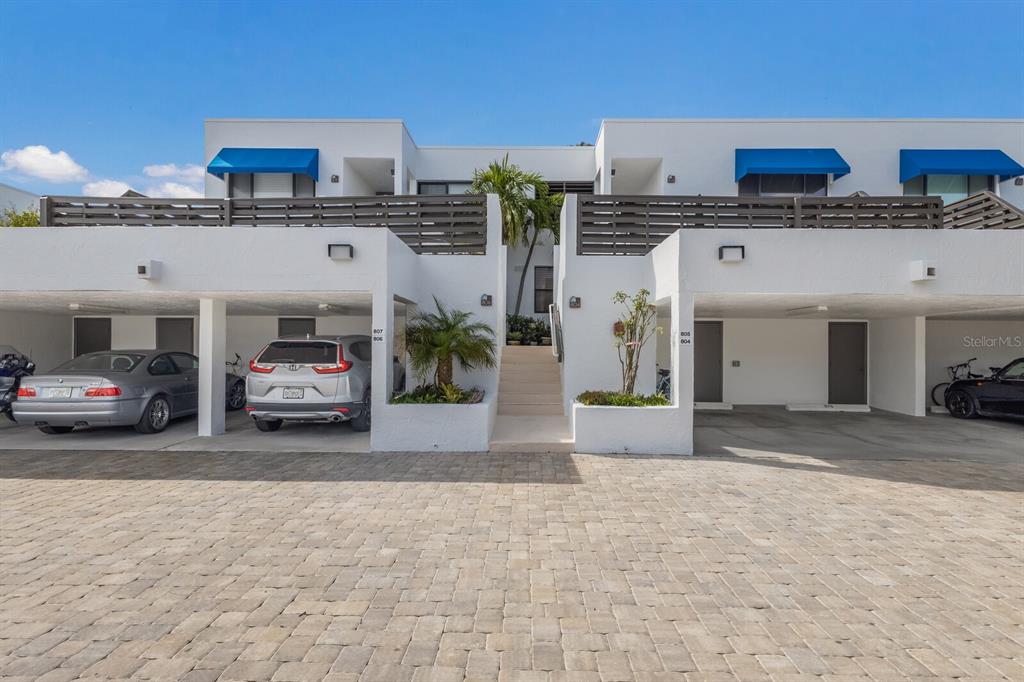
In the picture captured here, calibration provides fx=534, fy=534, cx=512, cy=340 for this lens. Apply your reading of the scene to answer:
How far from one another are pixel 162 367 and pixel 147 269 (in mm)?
2368

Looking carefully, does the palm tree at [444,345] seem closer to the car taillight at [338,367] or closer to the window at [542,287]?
the car taillight at [338,367]

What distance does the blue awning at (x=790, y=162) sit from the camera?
45.1 ft

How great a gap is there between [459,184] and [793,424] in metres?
11.6

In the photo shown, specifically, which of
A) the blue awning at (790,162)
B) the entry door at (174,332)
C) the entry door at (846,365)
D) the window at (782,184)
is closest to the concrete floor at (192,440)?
the entry door at (174,332)

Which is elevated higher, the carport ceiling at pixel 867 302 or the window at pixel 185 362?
the carport ceiling at pixel 867 302

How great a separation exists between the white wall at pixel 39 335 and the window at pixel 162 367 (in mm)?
5061

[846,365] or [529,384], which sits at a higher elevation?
[846,365]

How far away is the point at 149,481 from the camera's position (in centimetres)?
616

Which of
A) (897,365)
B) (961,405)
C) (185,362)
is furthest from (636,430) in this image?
(961,405)

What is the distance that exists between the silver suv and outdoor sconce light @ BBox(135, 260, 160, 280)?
1791 mm

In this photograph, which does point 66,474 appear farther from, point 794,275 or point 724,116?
point 724,116

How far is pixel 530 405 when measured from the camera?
10.5 metres

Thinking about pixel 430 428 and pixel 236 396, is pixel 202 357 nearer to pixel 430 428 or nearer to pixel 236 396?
pixel 236 396

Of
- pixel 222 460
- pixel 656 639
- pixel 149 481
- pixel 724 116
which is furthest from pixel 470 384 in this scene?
pixel 724 116
